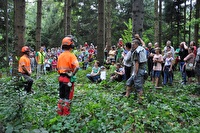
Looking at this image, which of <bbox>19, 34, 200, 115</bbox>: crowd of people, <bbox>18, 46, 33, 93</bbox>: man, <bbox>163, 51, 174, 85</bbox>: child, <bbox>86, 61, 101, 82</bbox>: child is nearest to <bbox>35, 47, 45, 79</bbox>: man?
<bbox>19, 34, 200, 115</bbox>: crowd of people

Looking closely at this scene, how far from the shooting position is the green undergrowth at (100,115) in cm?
429

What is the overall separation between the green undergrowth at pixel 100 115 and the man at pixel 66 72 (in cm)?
27

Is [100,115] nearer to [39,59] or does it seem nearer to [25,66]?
[25,66]

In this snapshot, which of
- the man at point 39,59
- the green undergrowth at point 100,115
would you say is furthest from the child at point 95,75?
the man at point 39,59

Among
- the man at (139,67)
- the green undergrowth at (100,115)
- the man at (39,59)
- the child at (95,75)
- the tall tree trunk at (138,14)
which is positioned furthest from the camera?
the man at (39,59)

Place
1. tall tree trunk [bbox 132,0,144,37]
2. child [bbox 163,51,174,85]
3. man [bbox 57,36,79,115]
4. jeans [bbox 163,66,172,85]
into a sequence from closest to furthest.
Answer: man [bbox 57,36,79,115] → tall tree trunk [bbox 132,0,144,37] → child [bbox 163,51,174,85] → jeans [bbox 163,66,172,85]

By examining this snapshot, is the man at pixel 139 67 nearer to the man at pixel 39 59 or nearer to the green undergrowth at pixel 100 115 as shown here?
the green undergrowth at pixel 100 115

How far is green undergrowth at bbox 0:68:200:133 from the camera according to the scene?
4289 millimetres

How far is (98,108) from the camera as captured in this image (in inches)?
248

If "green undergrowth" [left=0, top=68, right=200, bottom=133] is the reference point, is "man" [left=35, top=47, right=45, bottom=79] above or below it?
above

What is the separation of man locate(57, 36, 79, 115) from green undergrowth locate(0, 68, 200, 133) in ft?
0.88

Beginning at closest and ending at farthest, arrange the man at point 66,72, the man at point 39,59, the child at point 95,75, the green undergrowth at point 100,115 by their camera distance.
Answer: the green undergrowth at point 100,115
the man at point 66,72
the child at point 95,75
the man at point 39,59

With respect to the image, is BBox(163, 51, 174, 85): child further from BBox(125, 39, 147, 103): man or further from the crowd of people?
BBox(125, 39, 147, 103): man

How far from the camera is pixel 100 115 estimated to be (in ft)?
19.0
